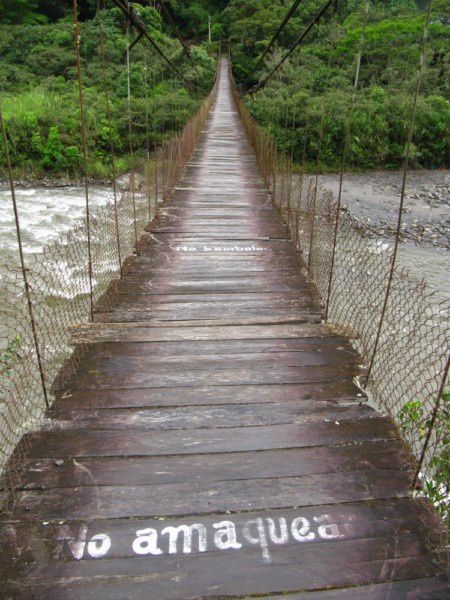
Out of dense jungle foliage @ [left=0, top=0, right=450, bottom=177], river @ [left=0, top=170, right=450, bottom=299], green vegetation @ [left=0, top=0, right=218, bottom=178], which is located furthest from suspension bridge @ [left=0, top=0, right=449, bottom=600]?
Result: dense jungle foliage @ [left=0, top=0, right=450, bottom=177]

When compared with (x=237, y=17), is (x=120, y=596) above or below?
below

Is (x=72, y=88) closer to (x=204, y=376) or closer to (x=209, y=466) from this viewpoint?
(x=204, y=376)

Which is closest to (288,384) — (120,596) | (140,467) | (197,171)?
(140,467)

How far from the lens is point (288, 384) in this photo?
7.43ft

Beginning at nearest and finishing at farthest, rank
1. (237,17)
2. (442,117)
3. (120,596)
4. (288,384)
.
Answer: (120,596) < (288,384) < (442,117) < (237,17)

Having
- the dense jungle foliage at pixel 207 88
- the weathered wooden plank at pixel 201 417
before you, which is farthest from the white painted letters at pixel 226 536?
the dense jungle foliage at pixel 207 88

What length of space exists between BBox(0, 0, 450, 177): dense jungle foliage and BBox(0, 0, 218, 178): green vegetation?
43 millimetres

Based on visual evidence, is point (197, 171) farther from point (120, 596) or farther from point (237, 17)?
point (237, 17)

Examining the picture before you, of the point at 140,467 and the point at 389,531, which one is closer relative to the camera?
the point at 389,531

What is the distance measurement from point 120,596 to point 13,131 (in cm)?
1406

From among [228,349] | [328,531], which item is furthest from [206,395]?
[328,531]

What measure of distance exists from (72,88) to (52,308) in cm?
1592

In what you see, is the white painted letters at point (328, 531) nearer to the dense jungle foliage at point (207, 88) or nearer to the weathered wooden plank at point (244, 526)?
the weathered wooden plank at point (244, 526)

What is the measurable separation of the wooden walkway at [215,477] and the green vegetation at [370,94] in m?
9.10
